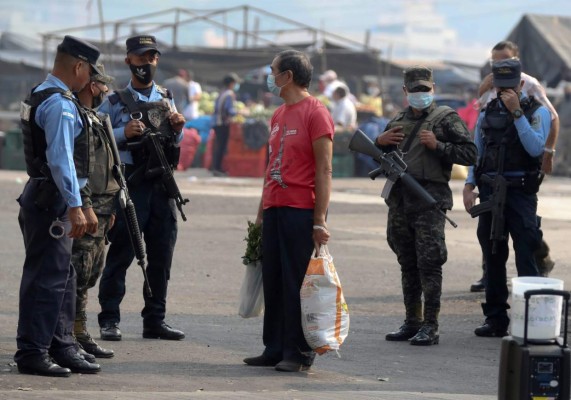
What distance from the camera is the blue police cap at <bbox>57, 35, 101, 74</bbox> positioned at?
7887 mm

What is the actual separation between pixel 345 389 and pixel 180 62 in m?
26.2

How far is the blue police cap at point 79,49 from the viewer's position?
25.9 feet

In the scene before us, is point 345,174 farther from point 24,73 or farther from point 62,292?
point 62,292

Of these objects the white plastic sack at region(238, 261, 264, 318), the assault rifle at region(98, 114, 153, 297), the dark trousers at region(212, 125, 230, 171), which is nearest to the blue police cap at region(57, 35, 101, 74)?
the assault rifle at region(98, 114, 153, 297)

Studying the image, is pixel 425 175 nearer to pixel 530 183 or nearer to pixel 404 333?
pixel 530 183

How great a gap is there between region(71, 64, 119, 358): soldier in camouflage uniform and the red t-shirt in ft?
3.31

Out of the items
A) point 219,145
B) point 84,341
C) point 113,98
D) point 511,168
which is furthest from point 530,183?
point 219,145

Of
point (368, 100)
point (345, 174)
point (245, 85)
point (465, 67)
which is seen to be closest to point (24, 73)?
point (245, 85)

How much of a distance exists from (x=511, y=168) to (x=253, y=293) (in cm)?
230

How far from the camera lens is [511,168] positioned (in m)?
9.99

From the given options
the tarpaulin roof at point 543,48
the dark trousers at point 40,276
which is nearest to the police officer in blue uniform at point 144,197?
the dark trousers at point 40,276

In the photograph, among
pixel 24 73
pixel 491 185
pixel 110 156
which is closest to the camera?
pixel 110 156

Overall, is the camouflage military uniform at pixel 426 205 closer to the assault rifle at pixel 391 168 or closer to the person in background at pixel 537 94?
the assault rifle at pixel 391 168

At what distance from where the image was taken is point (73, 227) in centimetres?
767
